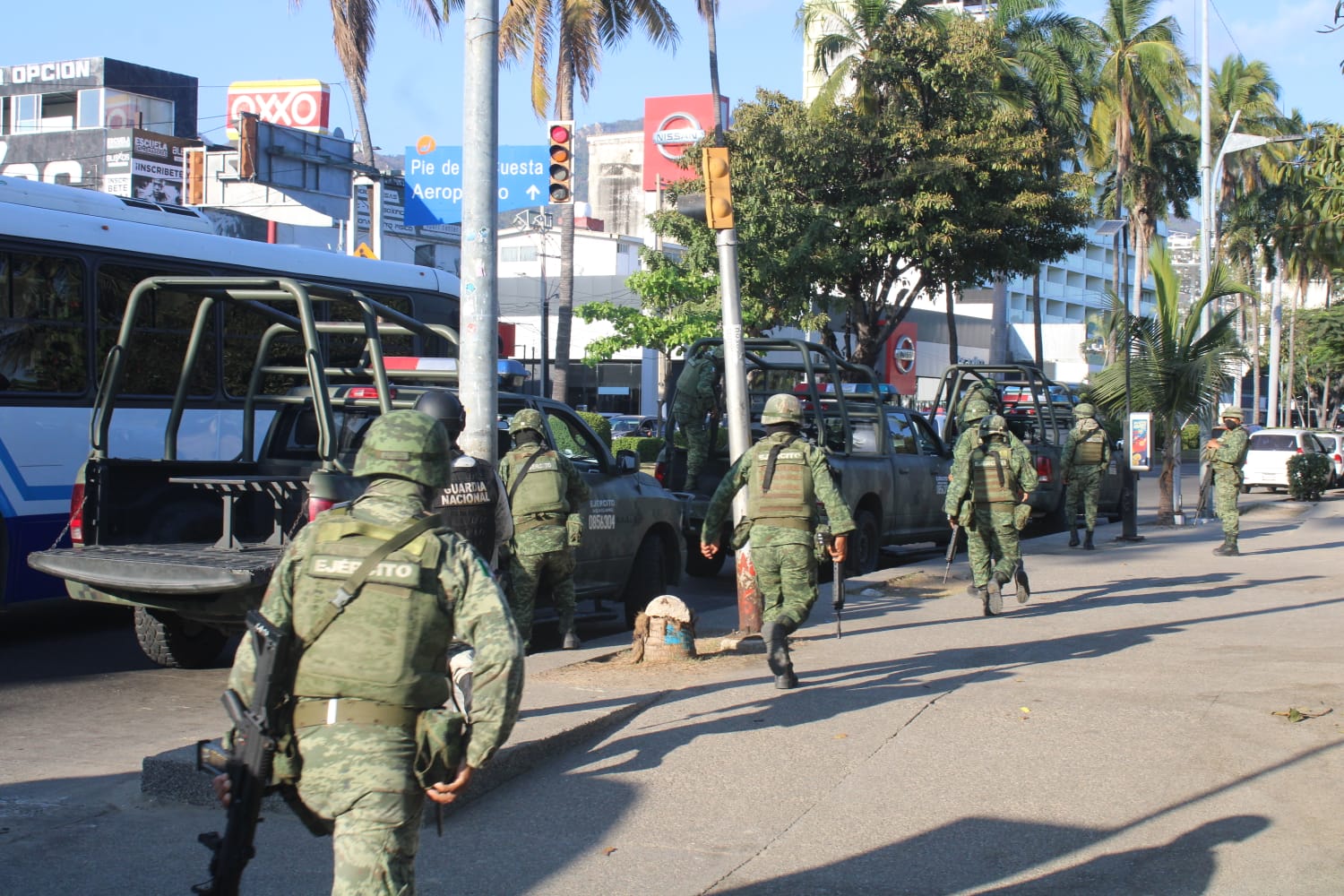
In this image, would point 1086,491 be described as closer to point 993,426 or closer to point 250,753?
point 993,426

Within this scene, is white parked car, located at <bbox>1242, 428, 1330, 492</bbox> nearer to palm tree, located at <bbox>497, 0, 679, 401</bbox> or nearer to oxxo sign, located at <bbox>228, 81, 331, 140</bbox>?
palm tree, located at <bbox>497, 0, 679, 401</bbox>

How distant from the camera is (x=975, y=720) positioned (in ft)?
23.5

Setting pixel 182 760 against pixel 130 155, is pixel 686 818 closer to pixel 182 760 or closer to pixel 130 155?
pixel 182 760

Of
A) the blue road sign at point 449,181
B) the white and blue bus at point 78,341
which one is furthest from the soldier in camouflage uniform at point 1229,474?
the blue road sign at point 449,181

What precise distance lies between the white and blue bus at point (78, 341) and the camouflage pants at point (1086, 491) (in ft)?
32.7

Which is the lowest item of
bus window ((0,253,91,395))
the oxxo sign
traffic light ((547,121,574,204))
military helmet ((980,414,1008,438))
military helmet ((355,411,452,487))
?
military helmet ((355,411,452,487))

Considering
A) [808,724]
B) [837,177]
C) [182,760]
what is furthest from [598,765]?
[837,177]

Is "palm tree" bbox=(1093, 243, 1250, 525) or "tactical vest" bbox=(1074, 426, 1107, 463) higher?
"palm tree" bbox=(1093, 243, 1250, 525)

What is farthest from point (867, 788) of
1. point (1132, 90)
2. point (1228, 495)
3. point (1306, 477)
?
point (1132, 90)

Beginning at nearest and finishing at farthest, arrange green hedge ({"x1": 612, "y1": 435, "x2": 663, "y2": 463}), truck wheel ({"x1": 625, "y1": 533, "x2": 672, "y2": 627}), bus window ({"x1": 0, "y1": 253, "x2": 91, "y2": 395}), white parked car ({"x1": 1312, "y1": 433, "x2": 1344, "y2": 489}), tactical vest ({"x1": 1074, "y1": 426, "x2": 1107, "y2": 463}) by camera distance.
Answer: bus window ({"x1": 0, "y1": 253, "x2": 91, "y2": 395})
truck wheel ({"x1": 625, "y1": 533, "x2": 672, "y2": 627})
tactical vest ({"x1": 1074, "y1": 426, "x2": 1107, "y2": 463})
green hedge ({"x1": 612, "y1": 435, "x2": 663, "y2": 463})
white parked car ({"x1": 1312, "y1": 433, "x2": 1344, "y2": 489})

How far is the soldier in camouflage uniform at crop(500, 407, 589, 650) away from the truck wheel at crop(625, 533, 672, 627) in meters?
1.91

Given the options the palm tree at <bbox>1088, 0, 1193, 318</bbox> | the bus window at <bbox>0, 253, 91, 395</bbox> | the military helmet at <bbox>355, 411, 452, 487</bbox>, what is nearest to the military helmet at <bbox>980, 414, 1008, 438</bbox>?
the bus window at <bbox>0, 253, 91, 395</bbox>

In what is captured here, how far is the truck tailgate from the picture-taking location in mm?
6910

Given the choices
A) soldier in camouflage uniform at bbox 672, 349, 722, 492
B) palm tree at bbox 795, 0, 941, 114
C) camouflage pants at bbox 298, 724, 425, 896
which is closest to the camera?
camouflage pants at bbox 298, 724, 425, 896
